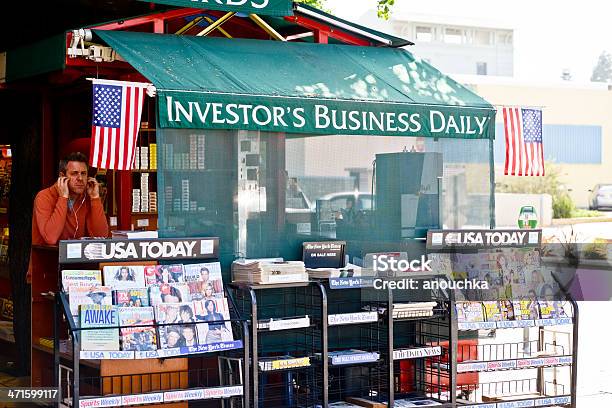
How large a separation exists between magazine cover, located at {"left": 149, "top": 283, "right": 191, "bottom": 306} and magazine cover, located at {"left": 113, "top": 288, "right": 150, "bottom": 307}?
43 mm

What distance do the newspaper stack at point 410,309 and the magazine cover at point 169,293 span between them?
1.62 meters

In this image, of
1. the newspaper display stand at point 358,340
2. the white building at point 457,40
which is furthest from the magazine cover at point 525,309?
the white building at point 457,40

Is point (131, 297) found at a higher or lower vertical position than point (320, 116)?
lower

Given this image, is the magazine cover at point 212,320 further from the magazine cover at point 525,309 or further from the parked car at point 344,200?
the magazine cover at point 525,309

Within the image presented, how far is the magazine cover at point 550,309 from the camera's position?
877cm

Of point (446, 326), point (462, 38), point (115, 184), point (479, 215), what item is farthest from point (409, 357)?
point (462, 38)

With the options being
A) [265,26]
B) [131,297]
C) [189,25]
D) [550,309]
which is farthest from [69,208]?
[550,309]

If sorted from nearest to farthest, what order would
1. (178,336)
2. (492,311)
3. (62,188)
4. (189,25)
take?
(178,336), (62,188), (492,311), (189,25)

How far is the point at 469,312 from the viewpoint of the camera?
8477 mm

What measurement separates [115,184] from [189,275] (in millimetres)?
3004

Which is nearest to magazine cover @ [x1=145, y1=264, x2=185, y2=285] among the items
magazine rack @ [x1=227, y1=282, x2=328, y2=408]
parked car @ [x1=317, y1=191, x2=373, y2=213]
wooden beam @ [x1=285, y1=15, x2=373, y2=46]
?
magazine rack @ [x1=227, y1=282, x2=328, y2=408]

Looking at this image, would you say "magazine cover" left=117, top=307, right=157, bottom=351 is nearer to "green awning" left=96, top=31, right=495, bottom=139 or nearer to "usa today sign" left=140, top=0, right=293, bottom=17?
"green awning" left=96, top=31, right=495, bottom=139

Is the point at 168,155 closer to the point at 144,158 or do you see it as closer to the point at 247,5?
the point at 247,5

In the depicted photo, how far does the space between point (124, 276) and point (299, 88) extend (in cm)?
214
